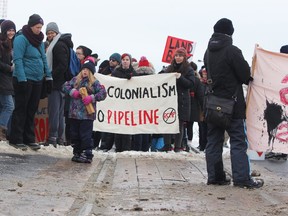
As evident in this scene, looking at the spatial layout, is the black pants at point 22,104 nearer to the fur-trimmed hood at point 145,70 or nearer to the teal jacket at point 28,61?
the teal jacket at point 28,61

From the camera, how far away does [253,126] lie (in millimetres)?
8031

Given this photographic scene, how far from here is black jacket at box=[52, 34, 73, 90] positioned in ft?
36.4

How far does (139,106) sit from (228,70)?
5633 mm

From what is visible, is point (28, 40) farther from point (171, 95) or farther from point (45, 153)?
point (171, 95)

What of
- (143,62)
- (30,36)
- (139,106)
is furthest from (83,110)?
(143,62)

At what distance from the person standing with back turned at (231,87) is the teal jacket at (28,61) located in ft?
11.1

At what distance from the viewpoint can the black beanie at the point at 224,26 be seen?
750cm

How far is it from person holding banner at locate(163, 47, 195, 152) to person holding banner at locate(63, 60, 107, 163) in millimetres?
2558

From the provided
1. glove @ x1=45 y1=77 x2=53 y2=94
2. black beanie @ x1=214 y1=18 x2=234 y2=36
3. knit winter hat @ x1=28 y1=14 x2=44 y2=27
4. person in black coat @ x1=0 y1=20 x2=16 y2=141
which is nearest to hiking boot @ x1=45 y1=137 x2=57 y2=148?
person in black coat @ x1=0 y1=20 x2=16 y2=141

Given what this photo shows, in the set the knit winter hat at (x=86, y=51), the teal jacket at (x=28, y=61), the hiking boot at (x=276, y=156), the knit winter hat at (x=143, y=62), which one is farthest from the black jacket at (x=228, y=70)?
the knit winter hat at (x=143, y=62)

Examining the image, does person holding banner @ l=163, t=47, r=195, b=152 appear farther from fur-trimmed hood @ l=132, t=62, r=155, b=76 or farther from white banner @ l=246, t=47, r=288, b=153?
white banner @ l=246, t=47, r=288, b=153

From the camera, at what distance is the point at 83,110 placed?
31.2 feet

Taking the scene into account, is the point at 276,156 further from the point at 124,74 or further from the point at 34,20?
the point at 34,20

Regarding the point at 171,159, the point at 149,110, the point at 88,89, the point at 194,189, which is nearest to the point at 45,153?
the point at 88,89
